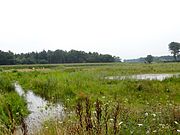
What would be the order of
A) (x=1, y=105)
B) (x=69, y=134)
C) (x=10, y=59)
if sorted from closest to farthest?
(x=69, y=134)
(x=1, y=105)
(x=10, y=59)

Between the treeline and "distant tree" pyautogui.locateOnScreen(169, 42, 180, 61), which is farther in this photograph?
"distant tree" pyautogui.locateOnScreen(169, 42, 180, 61)

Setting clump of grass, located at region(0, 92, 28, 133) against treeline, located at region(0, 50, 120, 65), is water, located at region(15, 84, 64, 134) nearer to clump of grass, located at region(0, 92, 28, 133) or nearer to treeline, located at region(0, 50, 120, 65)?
clump of grass, located at region(0, 92, 28, 133)

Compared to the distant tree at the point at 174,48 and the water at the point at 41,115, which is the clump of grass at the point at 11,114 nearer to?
the water at the point at 41,115

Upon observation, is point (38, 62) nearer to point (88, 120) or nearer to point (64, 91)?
point (64, 91)

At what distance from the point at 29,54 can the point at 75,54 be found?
14968 millimetres

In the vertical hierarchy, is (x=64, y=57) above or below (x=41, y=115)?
above

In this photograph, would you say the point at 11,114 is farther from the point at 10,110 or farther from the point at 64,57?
the point at 64,57

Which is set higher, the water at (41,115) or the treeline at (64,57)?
the treeline at (64,57)

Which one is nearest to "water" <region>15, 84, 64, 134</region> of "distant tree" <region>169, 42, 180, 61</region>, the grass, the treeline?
the grass

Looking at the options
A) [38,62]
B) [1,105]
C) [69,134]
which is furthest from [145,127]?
[38,62]

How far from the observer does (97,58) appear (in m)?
115

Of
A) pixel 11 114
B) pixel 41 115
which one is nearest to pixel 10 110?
pixel 11 114

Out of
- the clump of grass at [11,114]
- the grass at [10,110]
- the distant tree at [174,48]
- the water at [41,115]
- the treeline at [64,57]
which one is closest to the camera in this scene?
the clump of grass at [11,114]

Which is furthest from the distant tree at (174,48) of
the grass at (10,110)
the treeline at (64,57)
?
the grass at (10,110)
